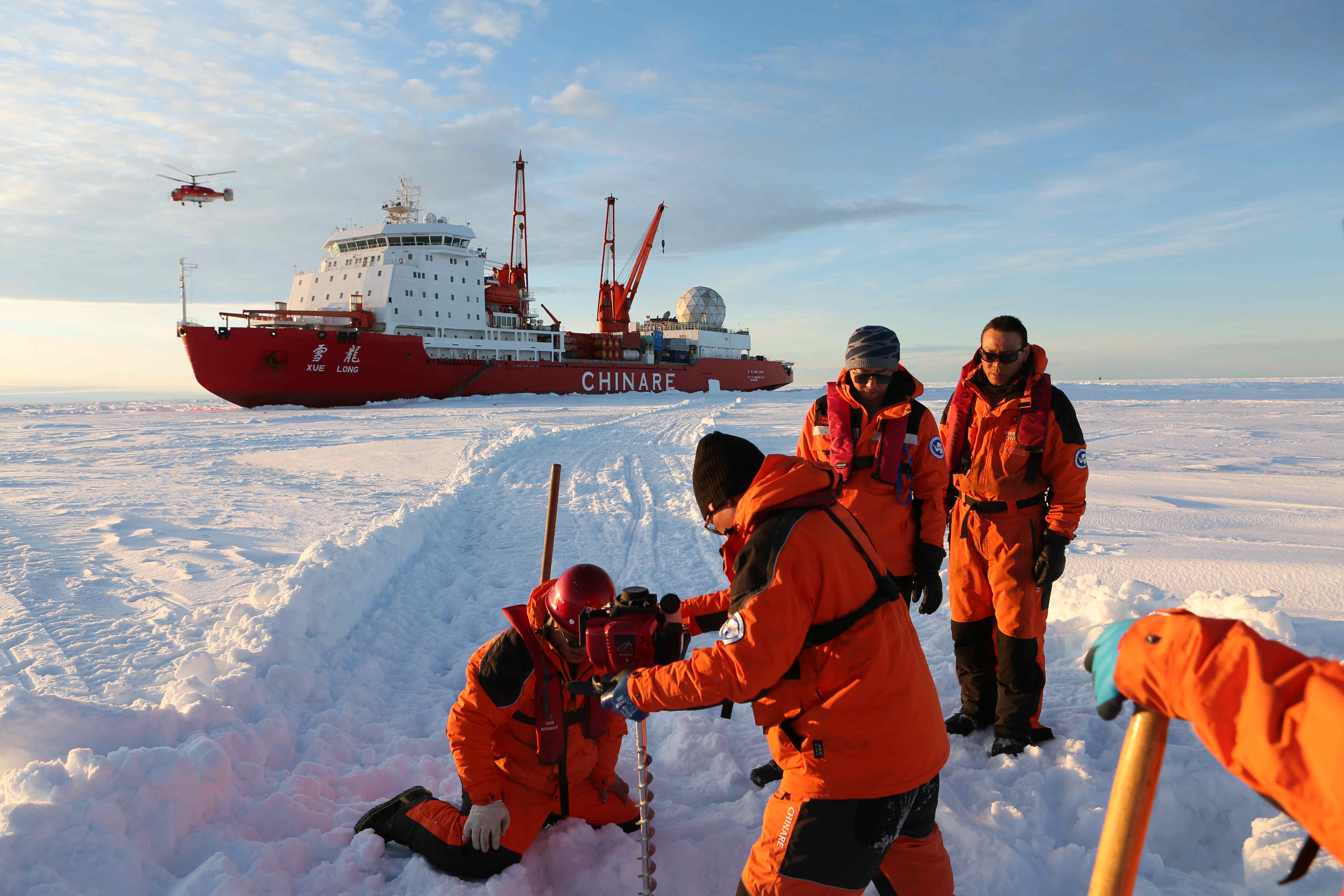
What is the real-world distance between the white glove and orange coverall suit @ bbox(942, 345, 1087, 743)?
1.93 metres

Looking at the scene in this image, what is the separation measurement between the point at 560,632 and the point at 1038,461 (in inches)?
79.2

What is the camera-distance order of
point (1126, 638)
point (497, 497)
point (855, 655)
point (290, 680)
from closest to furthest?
point (1126, 638) → point (855, 655) → point (290, 680) → point (497, 497)

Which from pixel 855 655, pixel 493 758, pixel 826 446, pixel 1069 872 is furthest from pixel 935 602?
pixel 493 758

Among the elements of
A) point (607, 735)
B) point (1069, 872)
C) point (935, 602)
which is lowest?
point (1069, 872)

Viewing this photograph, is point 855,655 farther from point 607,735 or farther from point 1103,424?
point 1103,424

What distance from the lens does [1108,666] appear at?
1.13 m

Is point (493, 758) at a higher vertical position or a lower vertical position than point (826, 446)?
lower

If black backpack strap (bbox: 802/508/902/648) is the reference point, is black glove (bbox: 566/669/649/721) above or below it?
below

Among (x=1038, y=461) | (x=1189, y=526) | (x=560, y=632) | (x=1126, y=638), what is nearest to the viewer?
(x=1126, y=638)

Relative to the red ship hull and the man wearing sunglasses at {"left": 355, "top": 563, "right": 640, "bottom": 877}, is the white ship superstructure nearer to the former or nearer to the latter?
the red ship hull

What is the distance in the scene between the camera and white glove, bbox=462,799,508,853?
80.3 inches

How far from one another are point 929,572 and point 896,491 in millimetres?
391

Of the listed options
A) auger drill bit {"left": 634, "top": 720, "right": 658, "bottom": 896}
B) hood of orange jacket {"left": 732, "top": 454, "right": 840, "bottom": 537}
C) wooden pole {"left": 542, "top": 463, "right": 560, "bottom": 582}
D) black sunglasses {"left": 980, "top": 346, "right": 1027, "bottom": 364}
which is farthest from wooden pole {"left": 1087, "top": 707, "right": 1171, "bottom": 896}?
wooden pole {"left": 542, "top": 463, "right": 560, "bottom": 582}

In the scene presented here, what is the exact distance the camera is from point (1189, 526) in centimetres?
586
